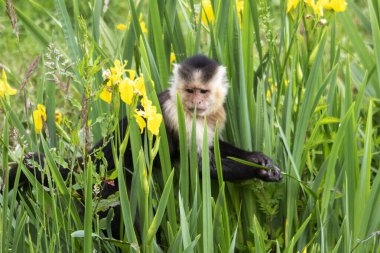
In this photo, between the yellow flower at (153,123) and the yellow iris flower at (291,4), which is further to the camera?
the yellow iris flower at (291,4)

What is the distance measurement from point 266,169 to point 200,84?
0.72 metres

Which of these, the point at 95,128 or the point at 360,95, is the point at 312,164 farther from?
the point at 95,128

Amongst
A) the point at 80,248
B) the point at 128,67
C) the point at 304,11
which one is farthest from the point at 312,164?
the point at 80,248

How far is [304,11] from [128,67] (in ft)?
2.92

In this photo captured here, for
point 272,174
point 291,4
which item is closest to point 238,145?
point 272,174

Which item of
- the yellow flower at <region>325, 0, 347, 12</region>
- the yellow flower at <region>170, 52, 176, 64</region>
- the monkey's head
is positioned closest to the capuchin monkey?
the monkey's head

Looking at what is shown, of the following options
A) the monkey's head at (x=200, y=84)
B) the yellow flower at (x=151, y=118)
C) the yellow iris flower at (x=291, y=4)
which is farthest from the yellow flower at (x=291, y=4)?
the yellow flower at (x=151, y=118)

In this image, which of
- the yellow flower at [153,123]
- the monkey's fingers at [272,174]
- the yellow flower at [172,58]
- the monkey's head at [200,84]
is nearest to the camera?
the yellow flower at [153,123]

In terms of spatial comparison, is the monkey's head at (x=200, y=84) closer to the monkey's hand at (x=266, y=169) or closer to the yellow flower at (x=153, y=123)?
the monkey's hand at (x=266, y=169)

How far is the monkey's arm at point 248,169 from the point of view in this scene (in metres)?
3.59

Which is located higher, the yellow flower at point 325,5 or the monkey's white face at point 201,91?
the yellow flower at point 325,5

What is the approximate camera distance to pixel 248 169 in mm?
3672

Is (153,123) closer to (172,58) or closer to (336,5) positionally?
(336,5)

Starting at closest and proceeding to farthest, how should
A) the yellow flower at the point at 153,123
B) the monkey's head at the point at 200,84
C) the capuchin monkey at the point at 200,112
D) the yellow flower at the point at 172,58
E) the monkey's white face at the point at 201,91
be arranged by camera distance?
the yellow flower at the point at 153,123 < the capuchin monkey at the point at 200,112 < the monkey's head at the point at 200,84 < the monkey's white face at the point at 201,91 < the yellow flower at the point at 172,58
